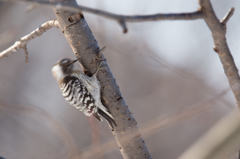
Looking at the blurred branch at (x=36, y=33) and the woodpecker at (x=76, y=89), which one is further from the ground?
the blurred branch at (x=36, y=33)

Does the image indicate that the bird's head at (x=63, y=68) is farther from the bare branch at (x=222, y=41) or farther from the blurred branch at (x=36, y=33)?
the bare branch at (x=222, y=41)

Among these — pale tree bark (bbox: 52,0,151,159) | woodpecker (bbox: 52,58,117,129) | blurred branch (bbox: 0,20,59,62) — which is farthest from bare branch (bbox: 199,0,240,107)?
woodpecker (bbox: 52,58,117,129)

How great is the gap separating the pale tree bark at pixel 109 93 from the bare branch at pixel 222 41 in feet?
2.73

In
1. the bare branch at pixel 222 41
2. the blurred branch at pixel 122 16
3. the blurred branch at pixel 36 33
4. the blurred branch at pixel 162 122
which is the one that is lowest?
the blurred branch at pixel 162 122

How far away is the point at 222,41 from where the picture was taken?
46.1 inches

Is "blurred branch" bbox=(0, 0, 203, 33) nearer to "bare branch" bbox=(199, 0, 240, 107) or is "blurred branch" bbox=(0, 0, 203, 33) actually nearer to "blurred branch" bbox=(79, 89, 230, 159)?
"bare branch" bbox=(199, 0, 240, 107)

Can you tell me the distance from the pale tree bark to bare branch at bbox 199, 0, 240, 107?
833 mm

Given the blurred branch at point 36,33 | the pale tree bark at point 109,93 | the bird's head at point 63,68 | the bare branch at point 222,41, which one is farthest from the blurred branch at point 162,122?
the bird's head at point 63,68

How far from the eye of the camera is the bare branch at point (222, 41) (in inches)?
43.5

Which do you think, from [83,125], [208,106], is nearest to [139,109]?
[83,125]

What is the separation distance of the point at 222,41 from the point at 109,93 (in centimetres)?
96

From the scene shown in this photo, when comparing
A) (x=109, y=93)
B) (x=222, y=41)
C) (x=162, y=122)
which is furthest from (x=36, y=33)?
(x=222, y=41)

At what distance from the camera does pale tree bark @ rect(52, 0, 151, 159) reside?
1862mm

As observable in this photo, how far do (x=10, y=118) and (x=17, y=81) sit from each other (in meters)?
0.97
